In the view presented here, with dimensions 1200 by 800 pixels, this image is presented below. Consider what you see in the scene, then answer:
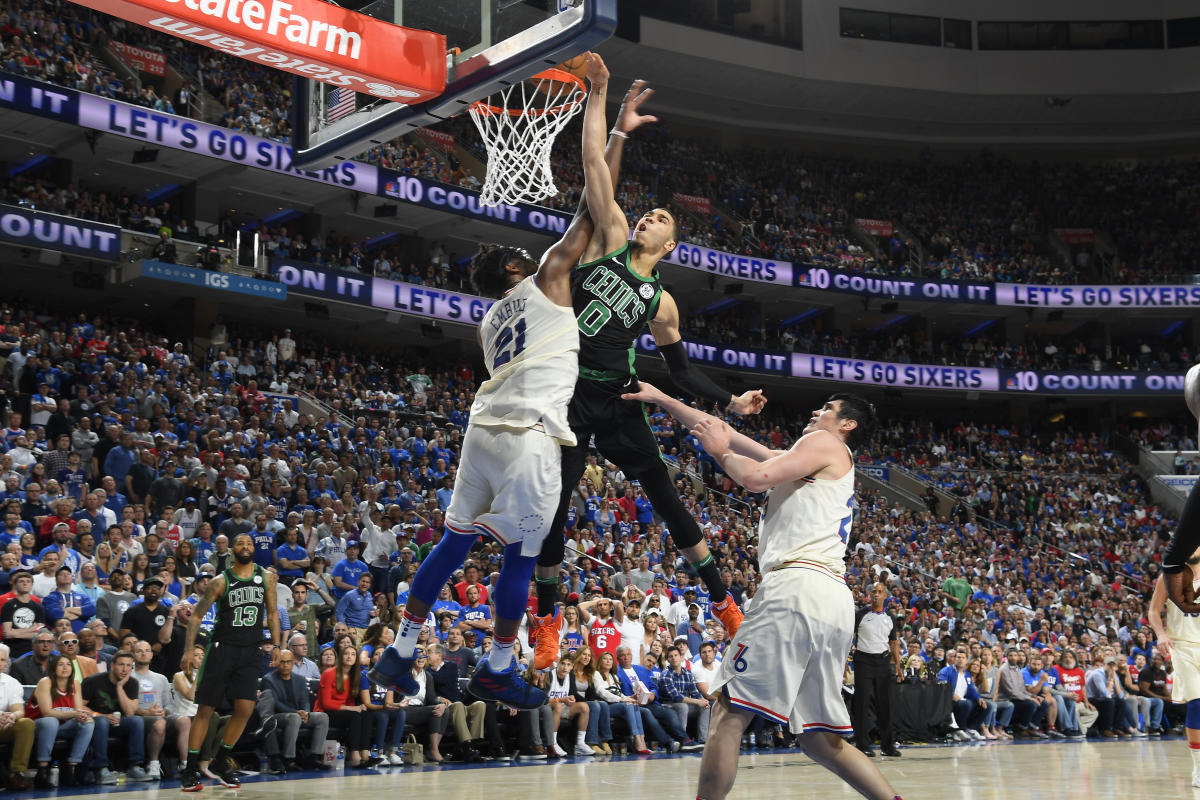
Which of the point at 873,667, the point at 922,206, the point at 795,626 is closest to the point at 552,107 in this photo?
the point at 795,626

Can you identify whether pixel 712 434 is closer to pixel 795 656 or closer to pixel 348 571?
pixel 795 656

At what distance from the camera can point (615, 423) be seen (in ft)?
21.5

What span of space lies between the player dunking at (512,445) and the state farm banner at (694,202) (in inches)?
1243

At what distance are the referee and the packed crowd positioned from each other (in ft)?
66.0

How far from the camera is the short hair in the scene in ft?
19.5

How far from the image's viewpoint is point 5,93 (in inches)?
845

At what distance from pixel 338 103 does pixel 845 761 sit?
5352mm

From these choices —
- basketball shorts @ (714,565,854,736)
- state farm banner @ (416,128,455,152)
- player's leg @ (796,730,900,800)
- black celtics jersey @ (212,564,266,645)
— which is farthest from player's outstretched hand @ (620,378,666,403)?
state farm banner @ (416,128,455,152)

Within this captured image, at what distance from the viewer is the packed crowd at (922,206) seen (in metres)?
37.4

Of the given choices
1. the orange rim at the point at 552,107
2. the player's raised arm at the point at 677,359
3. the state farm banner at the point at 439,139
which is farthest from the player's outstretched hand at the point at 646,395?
the state farm banner at the point at 439,139

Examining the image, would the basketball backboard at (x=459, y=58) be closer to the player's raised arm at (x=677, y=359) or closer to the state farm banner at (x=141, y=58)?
the player's raised arm at (x=677, y=359)

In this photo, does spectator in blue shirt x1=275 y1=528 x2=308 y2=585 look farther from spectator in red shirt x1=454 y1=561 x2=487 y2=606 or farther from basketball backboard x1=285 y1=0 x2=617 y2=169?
basketball backboard x1=285 y1=0 x2=617 y2=169

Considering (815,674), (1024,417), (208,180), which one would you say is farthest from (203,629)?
(1024,417)

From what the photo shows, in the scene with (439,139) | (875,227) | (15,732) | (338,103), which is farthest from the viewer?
(875,227)
